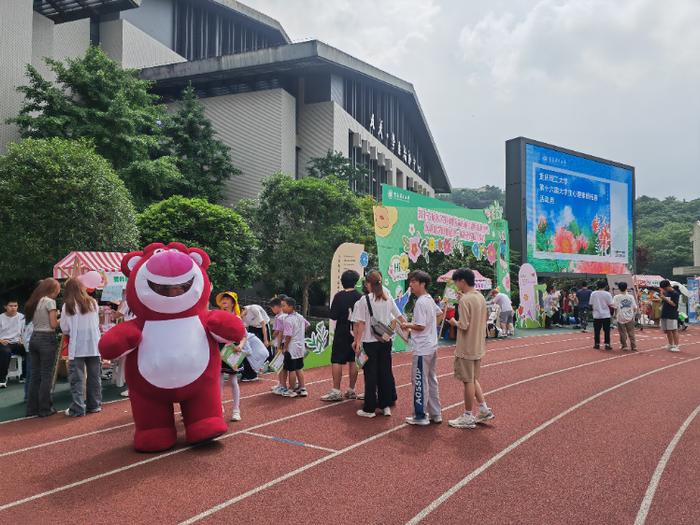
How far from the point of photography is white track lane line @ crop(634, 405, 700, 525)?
11.7 feet

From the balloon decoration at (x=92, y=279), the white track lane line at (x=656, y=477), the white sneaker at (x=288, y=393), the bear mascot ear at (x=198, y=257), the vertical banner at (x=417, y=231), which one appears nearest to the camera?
the white track lane line at (x=656, y=477)

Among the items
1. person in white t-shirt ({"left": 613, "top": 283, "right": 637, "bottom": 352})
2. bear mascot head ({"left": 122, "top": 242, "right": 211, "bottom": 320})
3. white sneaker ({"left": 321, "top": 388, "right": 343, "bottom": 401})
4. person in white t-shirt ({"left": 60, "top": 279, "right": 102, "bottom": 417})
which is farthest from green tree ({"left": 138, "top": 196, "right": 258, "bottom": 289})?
bear mascot head ({"left": 122, "top": 242, "right": 211, "bottom": 320})

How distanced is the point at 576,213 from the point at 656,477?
20.0 m

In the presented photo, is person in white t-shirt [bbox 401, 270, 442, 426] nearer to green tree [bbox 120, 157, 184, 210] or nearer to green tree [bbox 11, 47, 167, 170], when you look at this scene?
green tree [bbox 120, 157, 184, 210]

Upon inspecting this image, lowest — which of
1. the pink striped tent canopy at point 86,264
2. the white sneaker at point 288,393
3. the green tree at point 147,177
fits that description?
the white sneaker at point 288,393

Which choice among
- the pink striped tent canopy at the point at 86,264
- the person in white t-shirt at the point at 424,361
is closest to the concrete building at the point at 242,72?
the pink striped tent canopy at the point at 86,264

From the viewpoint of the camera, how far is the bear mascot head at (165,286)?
4824mm

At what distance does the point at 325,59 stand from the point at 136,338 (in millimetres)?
24084

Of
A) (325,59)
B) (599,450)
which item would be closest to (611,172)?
(325,59)

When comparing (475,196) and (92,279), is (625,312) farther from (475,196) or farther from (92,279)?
(475,196)

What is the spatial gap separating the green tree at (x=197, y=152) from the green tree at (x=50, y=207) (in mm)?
10122

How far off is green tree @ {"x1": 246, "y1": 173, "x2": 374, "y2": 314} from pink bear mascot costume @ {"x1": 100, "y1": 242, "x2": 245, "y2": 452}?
14.7 meters

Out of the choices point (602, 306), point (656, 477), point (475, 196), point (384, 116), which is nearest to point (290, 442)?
point (656, 477)

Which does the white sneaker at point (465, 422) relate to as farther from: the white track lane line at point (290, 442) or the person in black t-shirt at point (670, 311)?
the person in black t-shirt at point (670, 311)
